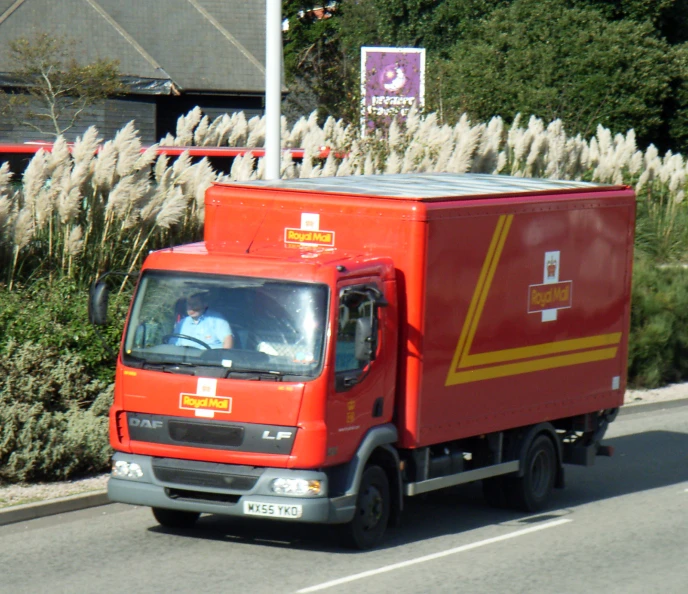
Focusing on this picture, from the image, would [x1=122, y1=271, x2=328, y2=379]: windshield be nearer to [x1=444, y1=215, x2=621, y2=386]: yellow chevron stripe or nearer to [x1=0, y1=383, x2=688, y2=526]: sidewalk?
[x1=444, y1=215, x2=621, y2=386]: yellow chevron stripe

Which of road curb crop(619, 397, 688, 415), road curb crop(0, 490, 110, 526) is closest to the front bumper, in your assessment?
road curb crop(0, 490, 110, 526)

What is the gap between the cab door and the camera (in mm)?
9070

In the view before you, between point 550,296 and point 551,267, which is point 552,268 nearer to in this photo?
point 551,267

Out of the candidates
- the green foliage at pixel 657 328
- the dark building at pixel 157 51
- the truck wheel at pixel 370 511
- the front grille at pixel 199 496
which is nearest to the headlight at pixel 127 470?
the front grille at pixel 199 496

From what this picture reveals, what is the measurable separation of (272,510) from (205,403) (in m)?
0.91

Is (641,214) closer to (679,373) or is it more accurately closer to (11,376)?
(679,373)

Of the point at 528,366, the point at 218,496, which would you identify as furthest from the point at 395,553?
the point at 528,366

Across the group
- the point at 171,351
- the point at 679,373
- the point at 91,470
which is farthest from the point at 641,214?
the point at 171,351

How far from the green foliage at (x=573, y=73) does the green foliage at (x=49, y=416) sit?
80.7 feet

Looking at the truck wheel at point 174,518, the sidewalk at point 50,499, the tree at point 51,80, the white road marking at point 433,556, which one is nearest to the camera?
the white road marking at point 433,556

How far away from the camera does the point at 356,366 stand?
9281 mm

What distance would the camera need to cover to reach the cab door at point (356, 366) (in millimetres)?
9070

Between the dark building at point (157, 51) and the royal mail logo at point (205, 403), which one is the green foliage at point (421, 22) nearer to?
the dark building at point (157, 51)

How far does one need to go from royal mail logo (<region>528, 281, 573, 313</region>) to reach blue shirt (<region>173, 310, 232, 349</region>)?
302 cm
